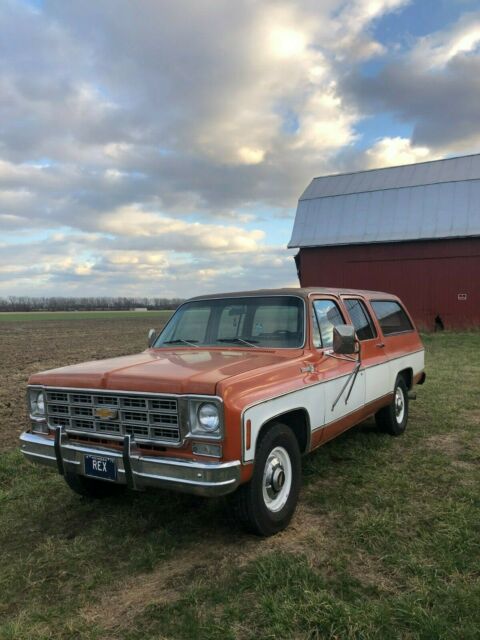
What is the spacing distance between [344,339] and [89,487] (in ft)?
8.86

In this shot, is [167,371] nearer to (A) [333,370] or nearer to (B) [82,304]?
(A) [333,370]

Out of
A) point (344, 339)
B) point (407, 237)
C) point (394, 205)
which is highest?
point (394, 205)

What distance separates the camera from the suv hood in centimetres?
342

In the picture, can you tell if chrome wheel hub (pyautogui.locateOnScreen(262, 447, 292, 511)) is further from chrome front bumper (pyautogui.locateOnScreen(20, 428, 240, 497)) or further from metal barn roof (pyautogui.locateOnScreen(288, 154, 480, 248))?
metal barn roof (pyautogui.locateOnScreen(288, 154, 480, 248))

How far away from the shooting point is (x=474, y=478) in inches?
191

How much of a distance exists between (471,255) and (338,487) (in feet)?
60.9

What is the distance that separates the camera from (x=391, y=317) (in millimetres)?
6773

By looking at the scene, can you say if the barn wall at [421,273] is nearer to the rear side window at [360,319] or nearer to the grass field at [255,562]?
the rear side window at [360,319]

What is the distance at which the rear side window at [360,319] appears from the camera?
5.64m

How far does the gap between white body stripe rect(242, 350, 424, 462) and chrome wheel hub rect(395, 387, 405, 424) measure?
1.16ft

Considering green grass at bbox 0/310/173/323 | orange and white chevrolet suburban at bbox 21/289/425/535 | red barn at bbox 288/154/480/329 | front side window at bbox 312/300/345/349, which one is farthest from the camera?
green grass at bbox 0/310/173/323

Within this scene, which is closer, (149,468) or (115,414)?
(149,468)

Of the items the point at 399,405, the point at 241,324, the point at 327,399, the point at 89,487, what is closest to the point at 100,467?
the point at 89,487

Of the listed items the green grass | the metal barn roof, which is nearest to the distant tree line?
the green grass
